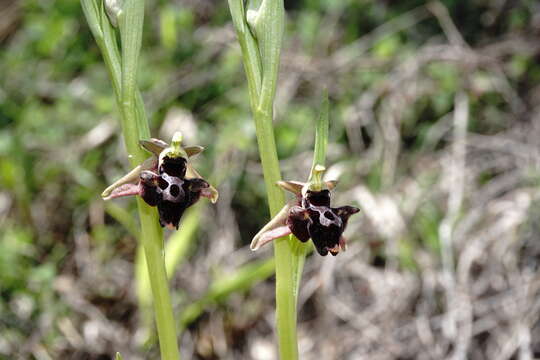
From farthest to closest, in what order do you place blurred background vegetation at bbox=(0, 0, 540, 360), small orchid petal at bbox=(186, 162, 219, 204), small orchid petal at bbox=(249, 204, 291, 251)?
blurred background vegetation at bbox=(0, 0, 540, 360)
small orchid petal at bbox=(186, 162, 219, 204)
small orchid petal at bbox=(249, 204, 291, 251)

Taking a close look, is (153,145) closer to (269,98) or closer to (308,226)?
(269,98)

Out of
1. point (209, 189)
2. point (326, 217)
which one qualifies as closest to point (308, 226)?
point (326, 217)

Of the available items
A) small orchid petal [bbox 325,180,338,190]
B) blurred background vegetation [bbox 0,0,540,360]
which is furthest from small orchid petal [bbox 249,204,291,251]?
blurred background vegetation [bbox 0,0,540,360]

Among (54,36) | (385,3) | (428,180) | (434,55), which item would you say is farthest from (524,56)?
(54,36)

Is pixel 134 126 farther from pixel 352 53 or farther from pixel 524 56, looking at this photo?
pixel 524 56

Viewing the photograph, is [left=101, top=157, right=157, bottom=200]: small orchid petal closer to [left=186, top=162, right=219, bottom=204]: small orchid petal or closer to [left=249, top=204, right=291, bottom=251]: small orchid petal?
[left=186, top=162, right=219, bottom=204]: small orchid petal

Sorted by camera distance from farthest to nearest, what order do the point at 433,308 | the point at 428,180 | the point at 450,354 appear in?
1. the point at 428,180
2. the point at 433,308
3. the point at 450,354

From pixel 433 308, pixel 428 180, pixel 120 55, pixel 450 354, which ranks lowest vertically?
pixel 450 354

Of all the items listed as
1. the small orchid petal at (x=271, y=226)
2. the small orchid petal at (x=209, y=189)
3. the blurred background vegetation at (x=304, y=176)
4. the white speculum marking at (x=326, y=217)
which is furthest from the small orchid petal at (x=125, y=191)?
the blurred background vegetation at (x=304, y=176)
